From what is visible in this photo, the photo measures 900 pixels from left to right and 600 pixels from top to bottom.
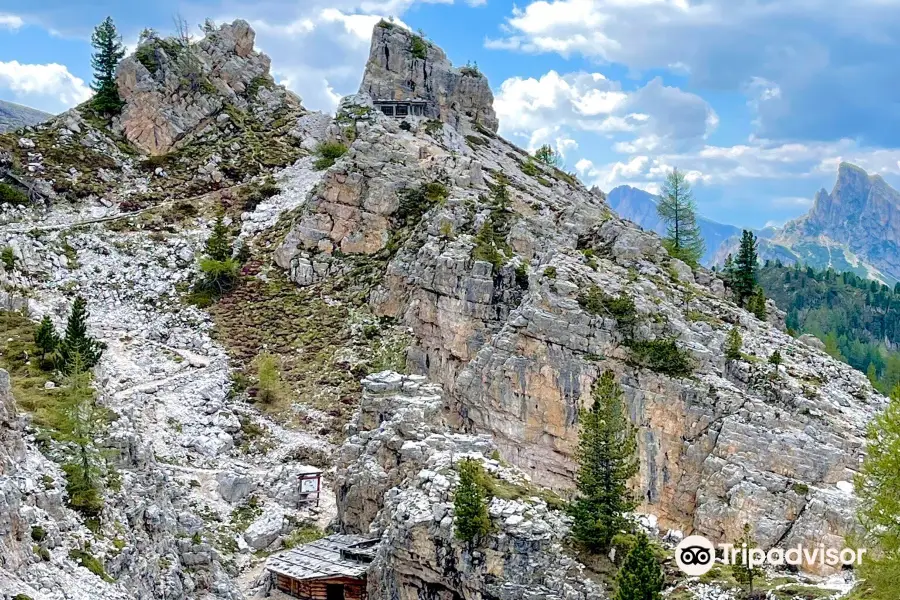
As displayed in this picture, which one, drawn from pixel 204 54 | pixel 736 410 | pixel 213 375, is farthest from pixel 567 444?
pixel 204 54

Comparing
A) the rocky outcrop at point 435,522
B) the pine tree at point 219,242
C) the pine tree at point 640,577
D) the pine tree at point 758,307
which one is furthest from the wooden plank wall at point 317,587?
the pine tree at point 758,307

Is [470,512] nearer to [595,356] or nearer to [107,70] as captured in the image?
[595,356]

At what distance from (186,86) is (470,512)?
4031 inches

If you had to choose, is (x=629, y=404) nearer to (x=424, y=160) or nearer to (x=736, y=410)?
(x=736, y=410)

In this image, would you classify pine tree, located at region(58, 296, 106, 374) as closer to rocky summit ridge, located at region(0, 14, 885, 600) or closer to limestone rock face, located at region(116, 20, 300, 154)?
rocky summit ridge, located at region(0, 14, 885, 600)

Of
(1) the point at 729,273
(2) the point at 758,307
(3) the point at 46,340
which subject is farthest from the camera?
(1) the point at 729,273

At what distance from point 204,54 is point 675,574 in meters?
Result: 118

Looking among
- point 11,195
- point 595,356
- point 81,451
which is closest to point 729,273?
point 595,356

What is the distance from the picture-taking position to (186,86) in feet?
412

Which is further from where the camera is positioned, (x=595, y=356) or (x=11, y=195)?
(x=11, y=195)

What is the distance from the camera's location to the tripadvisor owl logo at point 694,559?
38.7 meters

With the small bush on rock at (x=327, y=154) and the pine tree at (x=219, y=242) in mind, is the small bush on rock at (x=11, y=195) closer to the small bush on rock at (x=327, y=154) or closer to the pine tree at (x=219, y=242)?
the pine tree at (x=219, y=242)

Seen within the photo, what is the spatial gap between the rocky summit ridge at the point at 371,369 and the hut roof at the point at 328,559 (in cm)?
160

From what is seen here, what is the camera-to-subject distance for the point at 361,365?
79625 mm
